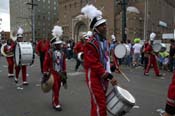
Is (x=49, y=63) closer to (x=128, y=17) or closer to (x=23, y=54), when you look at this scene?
(x=23, y=54)

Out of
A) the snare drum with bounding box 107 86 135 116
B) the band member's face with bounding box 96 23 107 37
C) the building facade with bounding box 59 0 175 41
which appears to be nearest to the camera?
the snare drum with bounding box 107 86 135 116

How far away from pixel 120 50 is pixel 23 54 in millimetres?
7184

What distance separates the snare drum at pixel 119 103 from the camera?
4473mm

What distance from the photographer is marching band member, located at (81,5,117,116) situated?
4.78m

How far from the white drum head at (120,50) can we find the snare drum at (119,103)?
1230 cm

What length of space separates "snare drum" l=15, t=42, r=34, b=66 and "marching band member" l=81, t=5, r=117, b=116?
6302 millimetres

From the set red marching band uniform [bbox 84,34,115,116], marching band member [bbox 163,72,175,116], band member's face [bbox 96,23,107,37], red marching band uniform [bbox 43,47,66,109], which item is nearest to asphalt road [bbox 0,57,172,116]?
red marching band uniform [bbox 43,47,66,109]

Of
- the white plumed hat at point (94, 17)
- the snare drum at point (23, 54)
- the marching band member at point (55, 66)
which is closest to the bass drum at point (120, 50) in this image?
the snare drum at point (23, 54)

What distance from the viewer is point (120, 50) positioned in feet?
55.9

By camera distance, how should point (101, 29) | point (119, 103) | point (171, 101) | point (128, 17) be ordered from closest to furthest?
point (171, 101) < point (119, 103) < point (101, 29) < point (128, 17)

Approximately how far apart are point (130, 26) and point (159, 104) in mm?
45517

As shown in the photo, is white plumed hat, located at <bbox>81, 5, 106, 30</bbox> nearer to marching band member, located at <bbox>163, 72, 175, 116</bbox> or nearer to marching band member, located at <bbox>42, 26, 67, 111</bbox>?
marching band member, located at <bbox>163, 72, 175, 116</bbox>

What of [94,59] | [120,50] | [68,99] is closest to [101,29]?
[94,59]

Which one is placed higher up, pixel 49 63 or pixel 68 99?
pixel 49 63
